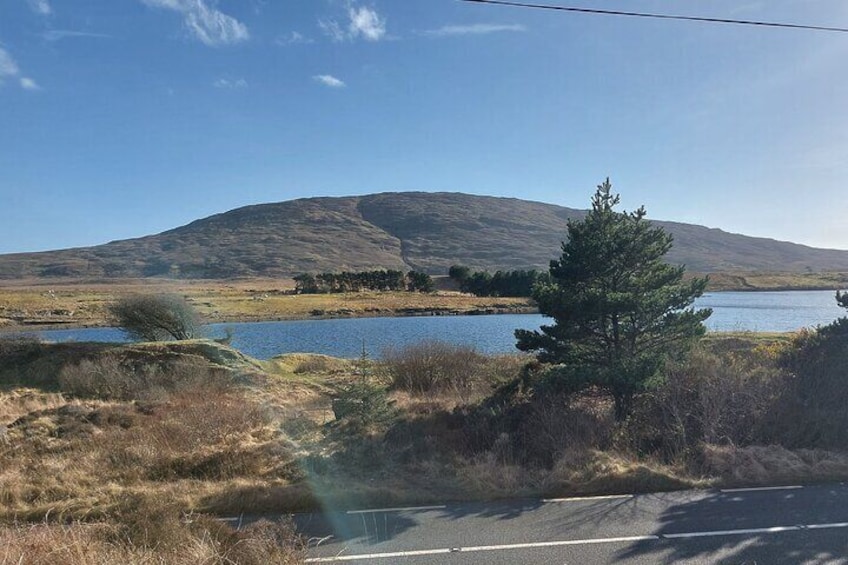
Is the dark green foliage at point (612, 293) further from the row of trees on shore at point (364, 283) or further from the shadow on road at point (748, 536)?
the row of trees on shore at point (364, 283)

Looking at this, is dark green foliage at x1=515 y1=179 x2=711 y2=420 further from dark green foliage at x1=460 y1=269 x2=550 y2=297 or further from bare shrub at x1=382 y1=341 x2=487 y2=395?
dark green foliage at x1=460 y1=269 x2=550 y2=297

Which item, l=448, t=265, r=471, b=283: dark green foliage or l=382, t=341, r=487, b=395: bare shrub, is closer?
l=382, t=341, r=487, b=395: bare shrub

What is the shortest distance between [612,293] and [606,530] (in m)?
7.77

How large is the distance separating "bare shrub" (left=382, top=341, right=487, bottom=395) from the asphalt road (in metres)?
12.6

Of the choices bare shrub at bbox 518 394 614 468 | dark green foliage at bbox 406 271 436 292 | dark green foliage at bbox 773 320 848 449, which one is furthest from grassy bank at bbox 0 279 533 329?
dark green foliage at bbox 773 320 848 449

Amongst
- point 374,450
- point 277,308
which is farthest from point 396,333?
point 277,308

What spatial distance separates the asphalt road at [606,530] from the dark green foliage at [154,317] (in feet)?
68.7

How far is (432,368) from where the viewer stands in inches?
885

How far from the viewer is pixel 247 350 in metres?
41.9

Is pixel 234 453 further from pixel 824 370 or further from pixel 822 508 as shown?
pixel 824 370

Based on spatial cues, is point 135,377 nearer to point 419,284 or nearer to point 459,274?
point 419,284

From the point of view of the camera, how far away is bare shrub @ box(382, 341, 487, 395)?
71.6 ft

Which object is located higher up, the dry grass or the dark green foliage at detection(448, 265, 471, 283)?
the dark green foliage at detection(448, 265, 471, 283)

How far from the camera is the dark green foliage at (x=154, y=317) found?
2638 cm
